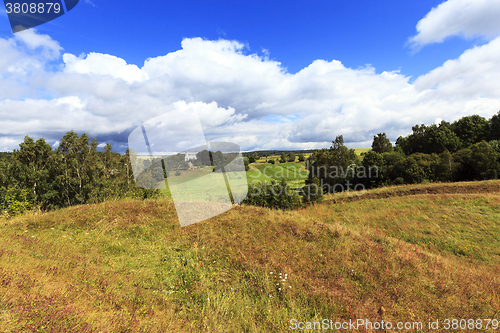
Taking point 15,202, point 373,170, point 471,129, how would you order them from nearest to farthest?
point 15,202
point 373,170
point 471,129

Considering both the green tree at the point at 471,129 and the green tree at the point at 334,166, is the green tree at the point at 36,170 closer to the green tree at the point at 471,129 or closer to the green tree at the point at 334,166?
the green tree at the point at 334,166

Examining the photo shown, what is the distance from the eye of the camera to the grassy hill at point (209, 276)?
3764 mm

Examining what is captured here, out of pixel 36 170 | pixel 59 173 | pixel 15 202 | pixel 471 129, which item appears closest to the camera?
pixel 15 202

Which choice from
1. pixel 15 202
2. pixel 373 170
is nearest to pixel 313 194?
pixel 373 170

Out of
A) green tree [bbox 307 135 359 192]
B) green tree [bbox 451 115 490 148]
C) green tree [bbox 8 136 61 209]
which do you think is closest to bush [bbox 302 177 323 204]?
green tree [bbox 307 135 359 192]

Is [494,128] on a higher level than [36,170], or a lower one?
higher

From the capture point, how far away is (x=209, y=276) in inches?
231

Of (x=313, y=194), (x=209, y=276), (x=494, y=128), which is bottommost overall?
(x=313, y=194)

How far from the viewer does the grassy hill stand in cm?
376

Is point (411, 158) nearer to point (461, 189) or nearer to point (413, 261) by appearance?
point (461, 189)

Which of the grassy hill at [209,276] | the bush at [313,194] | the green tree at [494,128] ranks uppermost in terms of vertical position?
the green tree at [494,128]

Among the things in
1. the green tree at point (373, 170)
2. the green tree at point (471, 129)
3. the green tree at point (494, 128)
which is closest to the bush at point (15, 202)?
the green tree at point (373, 170)

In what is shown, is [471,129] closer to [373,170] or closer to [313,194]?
[373,170]

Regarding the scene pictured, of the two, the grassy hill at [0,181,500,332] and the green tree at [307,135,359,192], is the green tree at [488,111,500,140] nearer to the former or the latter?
the green tree at [307,135,359,192]
